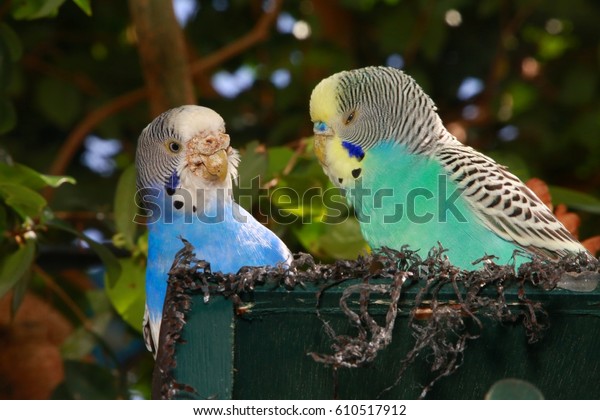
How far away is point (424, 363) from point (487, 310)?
17cm

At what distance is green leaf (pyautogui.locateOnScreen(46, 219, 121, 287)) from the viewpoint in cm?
285

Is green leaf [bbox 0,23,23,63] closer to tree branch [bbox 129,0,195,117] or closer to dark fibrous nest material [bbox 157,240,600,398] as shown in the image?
tree branch [bbox 129,0,195,117]

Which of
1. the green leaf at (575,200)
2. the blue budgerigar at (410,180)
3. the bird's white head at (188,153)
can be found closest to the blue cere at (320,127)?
the blue budgerigar at (410,180)

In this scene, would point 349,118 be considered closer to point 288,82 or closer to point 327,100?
point 327,100

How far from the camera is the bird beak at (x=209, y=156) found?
8.45 feet

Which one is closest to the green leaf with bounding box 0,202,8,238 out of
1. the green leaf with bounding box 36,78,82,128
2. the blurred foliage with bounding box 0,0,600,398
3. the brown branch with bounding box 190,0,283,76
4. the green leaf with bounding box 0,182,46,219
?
the green leaf with bounding box 0,182,46,219

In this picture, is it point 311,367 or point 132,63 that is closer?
point 311,367

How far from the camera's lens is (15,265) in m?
2.74

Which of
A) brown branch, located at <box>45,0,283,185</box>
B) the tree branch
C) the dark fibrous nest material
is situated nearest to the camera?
the dark fibrous nest material

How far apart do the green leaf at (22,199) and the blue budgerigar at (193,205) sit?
1.17 feet

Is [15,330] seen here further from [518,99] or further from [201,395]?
[518,99]

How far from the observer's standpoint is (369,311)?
5.33ft

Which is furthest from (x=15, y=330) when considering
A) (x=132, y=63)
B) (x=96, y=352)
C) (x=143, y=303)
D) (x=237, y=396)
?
(x=237, y=396)

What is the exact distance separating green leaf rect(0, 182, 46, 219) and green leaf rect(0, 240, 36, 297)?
10cm
